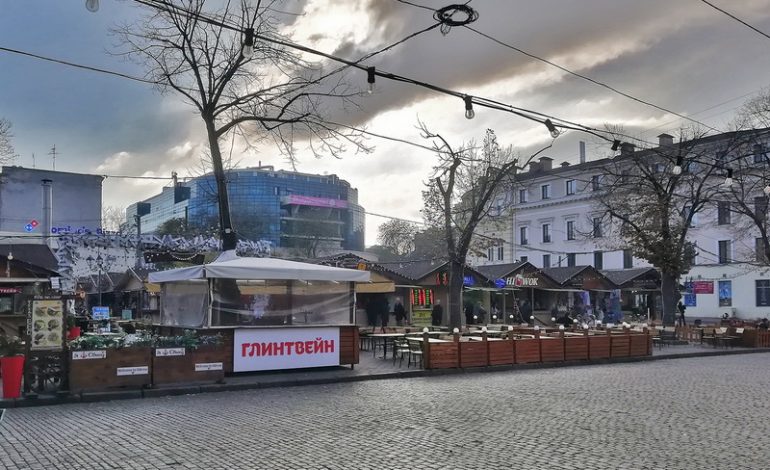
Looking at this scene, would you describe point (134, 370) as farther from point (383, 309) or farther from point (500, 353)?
point (383, 309)

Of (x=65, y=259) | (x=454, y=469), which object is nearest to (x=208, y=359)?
(x=454, y=469)

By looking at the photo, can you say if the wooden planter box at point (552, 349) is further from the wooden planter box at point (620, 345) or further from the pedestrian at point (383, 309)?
the pedestrian at point (383, 309)

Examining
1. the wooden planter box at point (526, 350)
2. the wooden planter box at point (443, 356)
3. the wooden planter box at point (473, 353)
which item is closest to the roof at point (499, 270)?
the wooden planter box at point (526, 350)

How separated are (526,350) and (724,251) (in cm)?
4126

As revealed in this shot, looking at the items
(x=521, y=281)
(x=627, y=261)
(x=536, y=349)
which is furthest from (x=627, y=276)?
(x=536, y=349)

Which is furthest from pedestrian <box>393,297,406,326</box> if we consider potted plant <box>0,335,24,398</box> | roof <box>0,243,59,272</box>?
potted plant <box>0,335,24,398</box>

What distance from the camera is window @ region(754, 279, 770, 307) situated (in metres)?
49.1

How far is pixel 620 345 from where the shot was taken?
67.9 ft

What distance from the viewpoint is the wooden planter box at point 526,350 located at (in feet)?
59.7

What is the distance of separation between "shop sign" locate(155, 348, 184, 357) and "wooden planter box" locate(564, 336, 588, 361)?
1115cm

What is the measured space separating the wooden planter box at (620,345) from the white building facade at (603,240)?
68.4 ft

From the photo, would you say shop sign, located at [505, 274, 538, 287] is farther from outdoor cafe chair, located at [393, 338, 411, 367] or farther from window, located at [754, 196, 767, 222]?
outdoor cafe chair, located at [393, 338, 411, 367]

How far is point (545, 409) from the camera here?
422 inches

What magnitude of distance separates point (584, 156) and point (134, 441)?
63.5m
